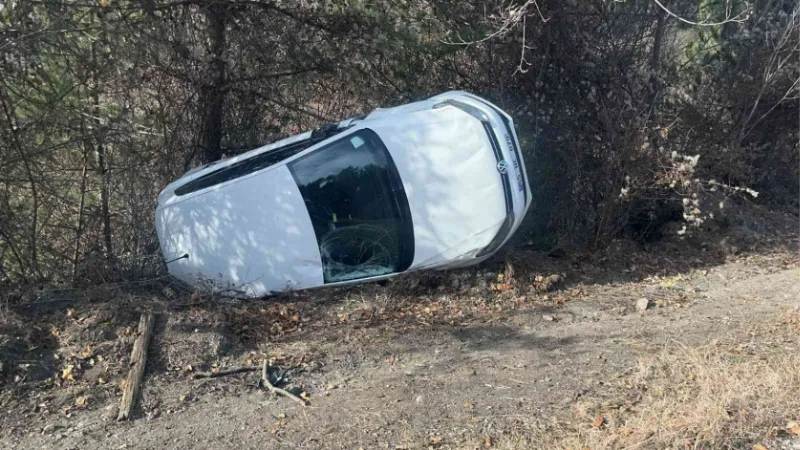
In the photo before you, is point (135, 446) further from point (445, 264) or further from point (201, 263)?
point (445, 264)

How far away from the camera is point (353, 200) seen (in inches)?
255

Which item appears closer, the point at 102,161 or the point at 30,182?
the point at 30,182

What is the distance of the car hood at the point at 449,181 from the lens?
254 inches

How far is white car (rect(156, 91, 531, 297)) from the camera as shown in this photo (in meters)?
6.46

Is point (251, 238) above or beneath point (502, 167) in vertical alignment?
beneath

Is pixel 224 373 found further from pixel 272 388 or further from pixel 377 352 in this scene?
pixel 377 352

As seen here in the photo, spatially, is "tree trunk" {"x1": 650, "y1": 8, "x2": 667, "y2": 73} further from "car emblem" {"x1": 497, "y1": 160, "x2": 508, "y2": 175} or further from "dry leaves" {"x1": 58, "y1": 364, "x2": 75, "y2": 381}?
"dry leaves" {"x1": 58, "y1": 364, "x2": 75, "y2": 381}

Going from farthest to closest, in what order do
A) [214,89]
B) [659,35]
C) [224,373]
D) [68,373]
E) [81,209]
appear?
[659,35] → [214,89] → [81,209] → [224,373] → [68,373]

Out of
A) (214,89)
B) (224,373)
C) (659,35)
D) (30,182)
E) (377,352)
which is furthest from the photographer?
(659,35)

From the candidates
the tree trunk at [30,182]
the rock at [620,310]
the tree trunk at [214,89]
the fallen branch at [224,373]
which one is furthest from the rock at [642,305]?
the tree trunk at [30,182]

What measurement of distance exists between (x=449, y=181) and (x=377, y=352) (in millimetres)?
1813

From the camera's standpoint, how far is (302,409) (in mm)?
4762

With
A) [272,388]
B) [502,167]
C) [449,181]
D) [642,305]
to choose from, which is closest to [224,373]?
[272,388]

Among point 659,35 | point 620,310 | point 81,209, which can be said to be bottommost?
point 620,310
